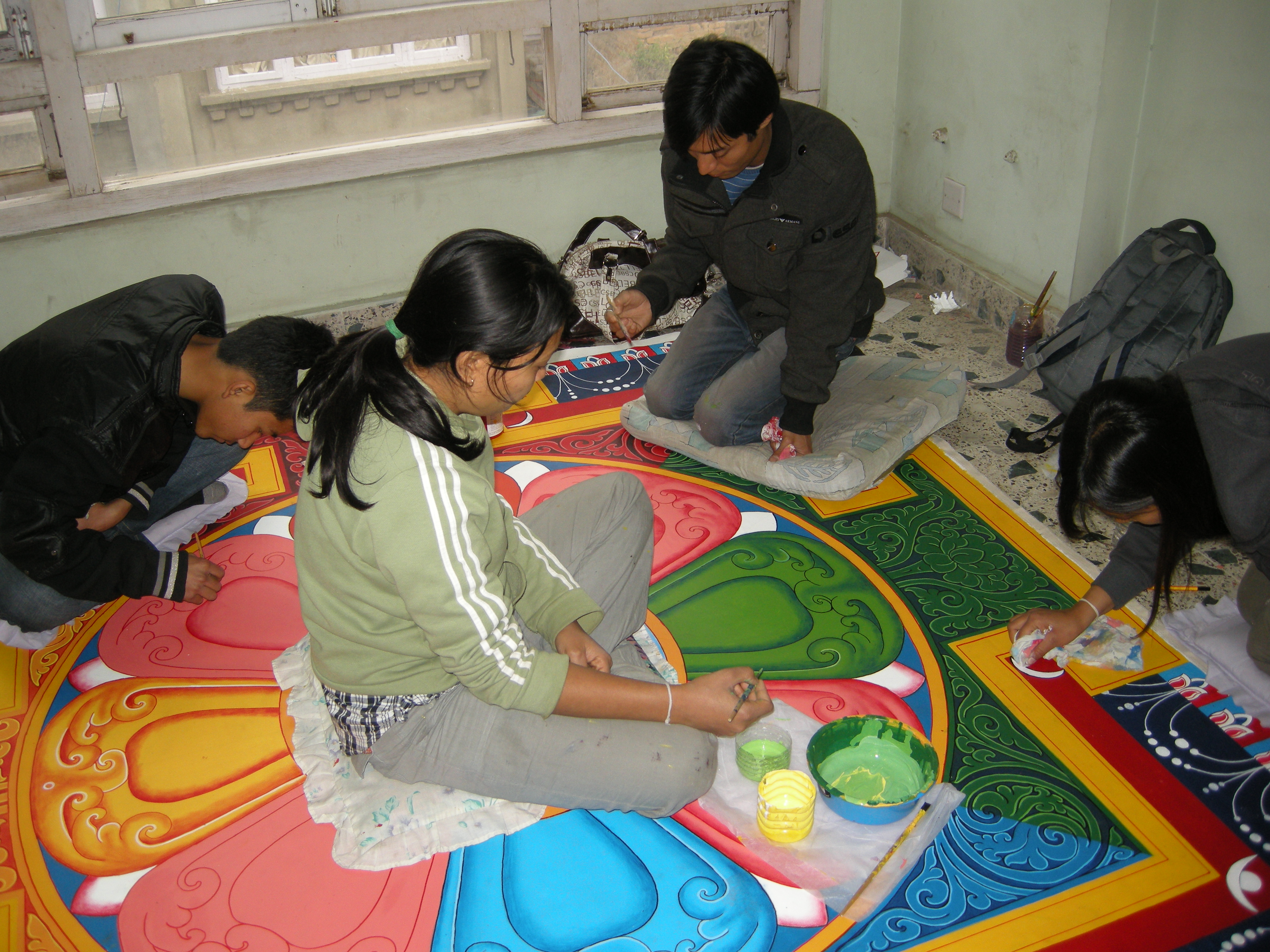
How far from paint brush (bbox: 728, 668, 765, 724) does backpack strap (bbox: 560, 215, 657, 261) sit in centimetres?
229

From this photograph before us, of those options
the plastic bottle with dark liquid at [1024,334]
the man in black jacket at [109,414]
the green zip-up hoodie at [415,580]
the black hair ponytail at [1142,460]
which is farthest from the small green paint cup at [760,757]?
the plastic bottle with dark liquid at [1024,334]

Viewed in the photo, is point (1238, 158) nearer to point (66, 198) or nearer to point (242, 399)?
point (242, 399)

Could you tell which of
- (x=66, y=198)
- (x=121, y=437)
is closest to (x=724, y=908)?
(x=121, y=437)

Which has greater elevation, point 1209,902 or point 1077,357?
point 1077,357

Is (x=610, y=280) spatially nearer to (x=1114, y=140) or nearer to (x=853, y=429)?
(x=853, y=429)

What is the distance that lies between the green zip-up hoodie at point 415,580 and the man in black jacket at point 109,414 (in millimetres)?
621

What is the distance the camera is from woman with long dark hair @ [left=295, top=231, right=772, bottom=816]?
55.2 inches

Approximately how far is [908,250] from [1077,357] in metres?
1.22

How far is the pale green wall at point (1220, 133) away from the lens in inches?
102

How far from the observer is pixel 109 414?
2061 millimetres

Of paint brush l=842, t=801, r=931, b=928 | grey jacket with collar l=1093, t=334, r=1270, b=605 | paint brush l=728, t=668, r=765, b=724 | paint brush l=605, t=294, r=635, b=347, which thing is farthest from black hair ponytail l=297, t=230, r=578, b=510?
paint brush l=605, t=294, r=635, b=347

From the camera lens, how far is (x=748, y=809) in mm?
1866

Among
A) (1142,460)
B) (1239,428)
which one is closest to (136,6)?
(1142,460)

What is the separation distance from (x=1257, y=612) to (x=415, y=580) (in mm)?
1728
